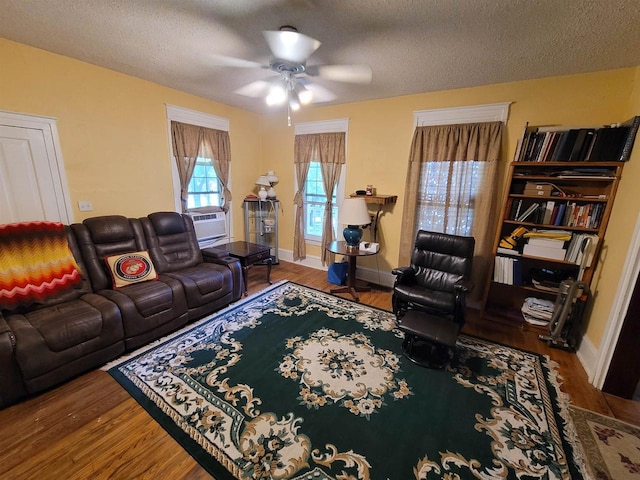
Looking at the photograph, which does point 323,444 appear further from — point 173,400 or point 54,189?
point 54,189

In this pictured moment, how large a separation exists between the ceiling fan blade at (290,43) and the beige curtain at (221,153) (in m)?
2.54

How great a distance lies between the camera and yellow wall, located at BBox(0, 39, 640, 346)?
2330mm

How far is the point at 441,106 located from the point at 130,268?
158 inches

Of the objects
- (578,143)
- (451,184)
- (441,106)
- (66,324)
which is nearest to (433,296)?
(451,184)

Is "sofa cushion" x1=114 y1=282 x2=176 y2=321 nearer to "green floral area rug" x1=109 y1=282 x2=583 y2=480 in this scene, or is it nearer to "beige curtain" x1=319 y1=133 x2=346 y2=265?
"green floral area rug" x1=109 y1=282 x2=583 y2=480

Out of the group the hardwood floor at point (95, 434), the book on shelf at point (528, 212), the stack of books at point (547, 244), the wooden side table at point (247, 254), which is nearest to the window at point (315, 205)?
the wooden side table at point (247, 254)

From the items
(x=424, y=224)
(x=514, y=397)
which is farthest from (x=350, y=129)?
(x=514, y=397)

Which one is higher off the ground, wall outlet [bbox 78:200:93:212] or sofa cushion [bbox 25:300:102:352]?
wall outlet [bbox 78:200:93:212]

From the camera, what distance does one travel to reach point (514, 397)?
6.31 feet

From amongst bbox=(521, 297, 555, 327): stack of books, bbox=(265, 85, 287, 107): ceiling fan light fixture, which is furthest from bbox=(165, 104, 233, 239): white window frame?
bbox=(521, 297, 555, 327): stack of books

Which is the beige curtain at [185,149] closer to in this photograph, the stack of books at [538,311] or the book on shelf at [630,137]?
the stack of books at [538,311]

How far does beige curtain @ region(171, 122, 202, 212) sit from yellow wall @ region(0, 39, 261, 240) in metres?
0.13

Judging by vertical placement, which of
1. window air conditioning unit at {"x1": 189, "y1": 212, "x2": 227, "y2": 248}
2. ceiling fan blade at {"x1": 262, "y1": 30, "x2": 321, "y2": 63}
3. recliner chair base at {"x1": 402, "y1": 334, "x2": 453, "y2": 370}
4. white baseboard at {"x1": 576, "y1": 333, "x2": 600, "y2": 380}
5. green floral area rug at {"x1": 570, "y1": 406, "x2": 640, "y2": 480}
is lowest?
green floral area rug at {"x1": 570, "y1": 406, "x2": 640, "y2": 480}

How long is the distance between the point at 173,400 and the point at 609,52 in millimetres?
4309
